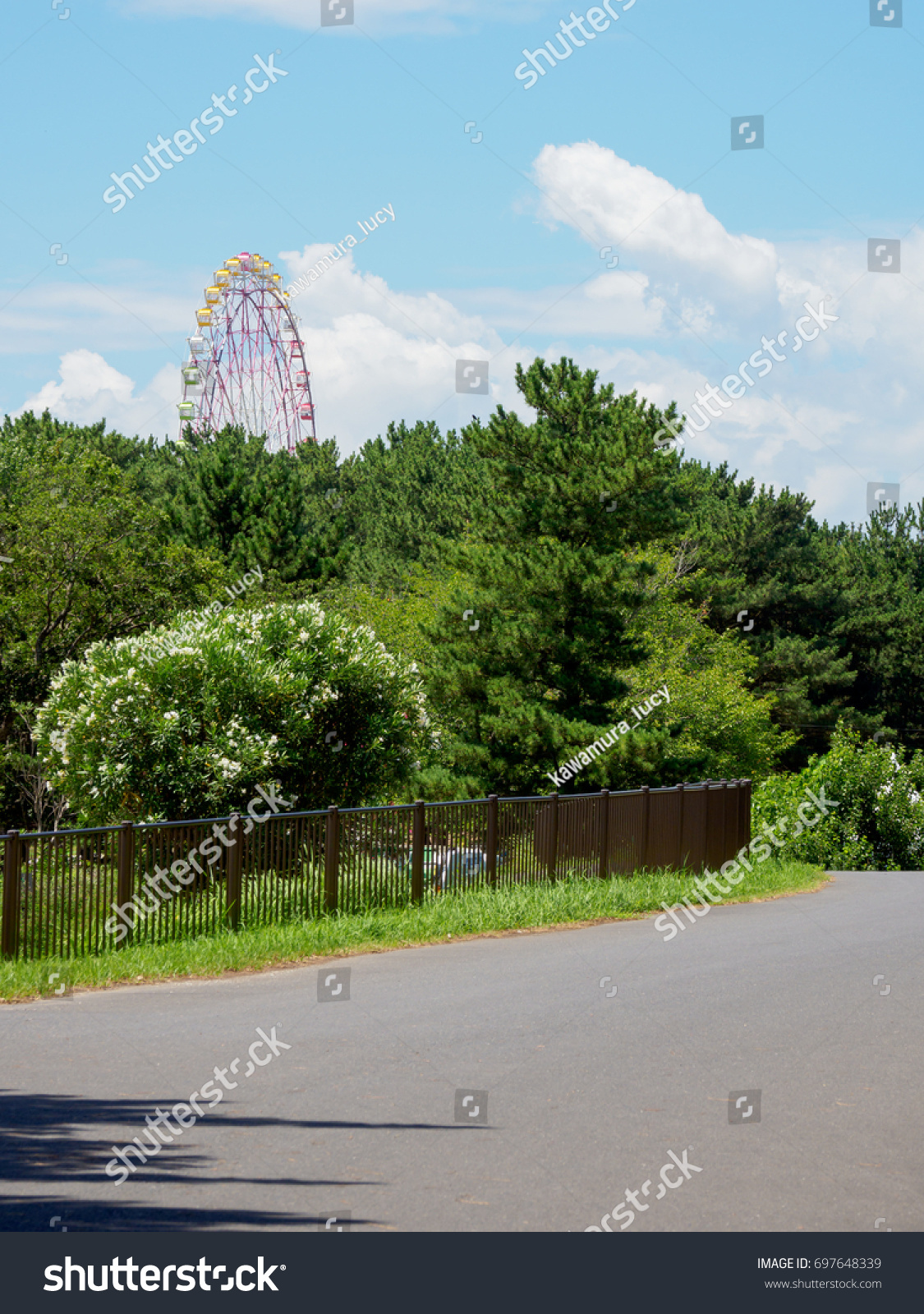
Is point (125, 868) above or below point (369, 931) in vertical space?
above

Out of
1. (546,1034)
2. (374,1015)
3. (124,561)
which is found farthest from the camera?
(124,561)

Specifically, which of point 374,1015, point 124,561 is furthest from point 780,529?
point 374,1015

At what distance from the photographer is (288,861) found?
14.4 metres

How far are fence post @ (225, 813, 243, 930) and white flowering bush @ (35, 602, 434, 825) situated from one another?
17.4ft

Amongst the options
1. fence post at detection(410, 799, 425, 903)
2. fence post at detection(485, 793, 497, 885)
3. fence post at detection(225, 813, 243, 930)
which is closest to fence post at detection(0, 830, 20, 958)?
fence post at detection(225, 813, 243, 930)

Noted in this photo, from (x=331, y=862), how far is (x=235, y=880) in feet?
4.54

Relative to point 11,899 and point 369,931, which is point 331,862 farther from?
point 11,899

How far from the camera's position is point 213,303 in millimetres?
59781

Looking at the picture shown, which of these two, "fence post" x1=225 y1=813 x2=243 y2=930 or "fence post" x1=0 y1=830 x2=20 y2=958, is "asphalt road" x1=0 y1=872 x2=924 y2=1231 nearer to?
"fence post" x1=0 y1=830 x2=20 y2=958

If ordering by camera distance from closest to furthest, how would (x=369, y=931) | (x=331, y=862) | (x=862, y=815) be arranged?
(x=369, y=931), (x=331, y=862), (x=862, y=815)

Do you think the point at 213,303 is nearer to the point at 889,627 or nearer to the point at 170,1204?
the point at 889,627

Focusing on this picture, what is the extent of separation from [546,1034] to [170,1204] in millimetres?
4194

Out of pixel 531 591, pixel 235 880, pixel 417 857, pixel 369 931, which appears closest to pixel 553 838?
pixel 417 857

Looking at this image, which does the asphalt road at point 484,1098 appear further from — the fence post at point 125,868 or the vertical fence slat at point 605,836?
the vertical fence slat at point 605,836
